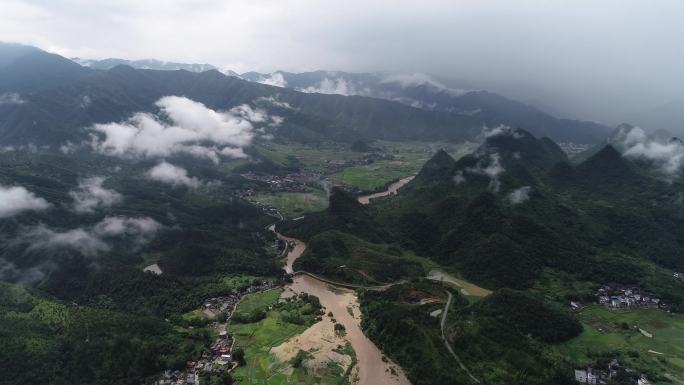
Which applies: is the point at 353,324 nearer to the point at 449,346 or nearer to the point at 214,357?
the point at 449,346

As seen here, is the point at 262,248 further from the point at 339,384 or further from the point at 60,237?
the point at 339,384

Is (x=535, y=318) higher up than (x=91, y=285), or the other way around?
(x=535, y=318)

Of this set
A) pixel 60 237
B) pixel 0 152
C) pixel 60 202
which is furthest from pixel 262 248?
pixel 0 152

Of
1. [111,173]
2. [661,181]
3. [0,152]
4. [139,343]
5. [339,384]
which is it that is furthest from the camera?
[0,152]

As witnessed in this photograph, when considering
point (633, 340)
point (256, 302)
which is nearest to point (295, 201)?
point (256, 302)

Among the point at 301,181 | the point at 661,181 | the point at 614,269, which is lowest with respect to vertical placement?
the point at 301,181

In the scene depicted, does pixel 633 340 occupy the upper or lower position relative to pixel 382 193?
upper
